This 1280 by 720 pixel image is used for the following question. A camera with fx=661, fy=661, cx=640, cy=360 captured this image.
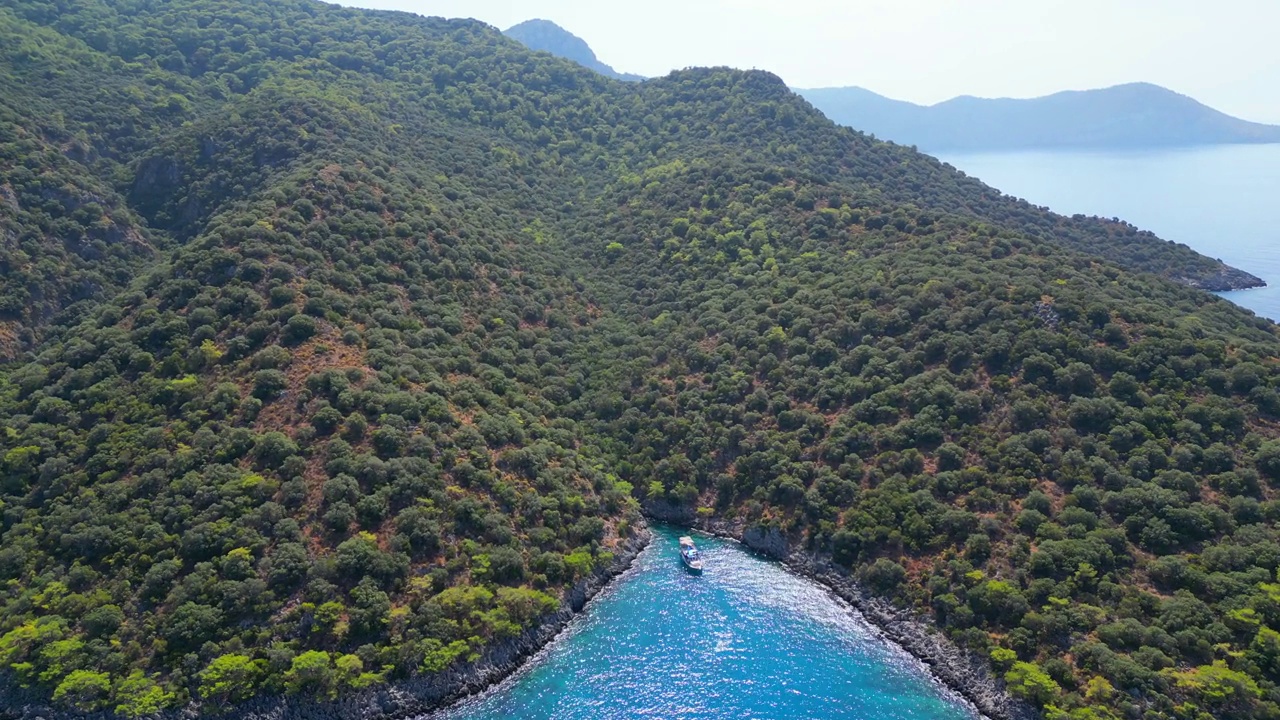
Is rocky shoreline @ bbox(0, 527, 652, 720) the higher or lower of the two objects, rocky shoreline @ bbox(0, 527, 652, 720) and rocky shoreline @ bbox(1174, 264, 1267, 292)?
the lower

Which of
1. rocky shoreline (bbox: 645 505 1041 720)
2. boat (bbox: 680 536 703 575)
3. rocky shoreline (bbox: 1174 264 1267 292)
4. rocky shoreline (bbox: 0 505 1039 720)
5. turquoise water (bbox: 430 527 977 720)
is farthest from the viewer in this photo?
rocky shoreline (bbox: 1174 264 1267 292)

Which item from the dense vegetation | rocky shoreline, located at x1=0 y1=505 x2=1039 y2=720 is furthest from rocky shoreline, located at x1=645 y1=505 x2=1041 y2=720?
the dense vegetation

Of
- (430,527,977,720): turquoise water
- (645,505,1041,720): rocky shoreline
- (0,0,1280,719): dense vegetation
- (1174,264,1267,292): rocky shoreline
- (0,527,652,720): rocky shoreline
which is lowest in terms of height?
(0,527,652,720): rocky shoreline

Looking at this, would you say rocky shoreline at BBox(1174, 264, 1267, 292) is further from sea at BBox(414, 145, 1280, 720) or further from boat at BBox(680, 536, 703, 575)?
boat at BBox(680, 536, 703, 575)

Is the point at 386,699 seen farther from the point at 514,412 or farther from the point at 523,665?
the point at 514,412

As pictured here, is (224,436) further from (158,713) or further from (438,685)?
(438,685)

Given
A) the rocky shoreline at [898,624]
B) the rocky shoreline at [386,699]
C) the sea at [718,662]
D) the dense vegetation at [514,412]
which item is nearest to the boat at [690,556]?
the sea at [718,662]

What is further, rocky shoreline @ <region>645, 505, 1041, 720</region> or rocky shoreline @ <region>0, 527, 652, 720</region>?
rocky shoreline @ <region>645, 505, 1041, 720</region>

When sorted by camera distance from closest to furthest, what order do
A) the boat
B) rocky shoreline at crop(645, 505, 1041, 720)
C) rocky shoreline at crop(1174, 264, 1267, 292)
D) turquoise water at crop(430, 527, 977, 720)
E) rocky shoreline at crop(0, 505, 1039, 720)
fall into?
1. rocky shoreline at crop(0, 505, 1039, 720)
2. turquoise water at crop(430, 527, 977, 720)
3. rocky shoreline at crop(645, 505, 1041, 720)
4. the boat
5. rocky shoreline at crop(1174, 264, 1267, 292)
